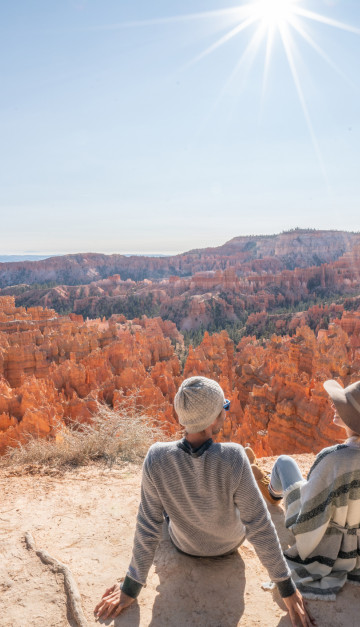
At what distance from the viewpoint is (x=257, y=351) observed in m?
21.0

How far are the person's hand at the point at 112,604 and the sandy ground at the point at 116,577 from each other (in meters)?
0.03

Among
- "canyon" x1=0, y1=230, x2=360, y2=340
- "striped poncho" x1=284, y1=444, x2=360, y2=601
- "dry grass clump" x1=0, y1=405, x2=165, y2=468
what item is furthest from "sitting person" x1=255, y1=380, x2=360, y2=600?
"canyon" x1=0, y1=230, x2=360, y2=340

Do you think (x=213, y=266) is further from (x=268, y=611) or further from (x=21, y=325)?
(x=268, y=611)

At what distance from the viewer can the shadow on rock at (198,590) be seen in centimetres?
163

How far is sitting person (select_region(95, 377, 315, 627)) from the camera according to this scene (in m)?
1.56

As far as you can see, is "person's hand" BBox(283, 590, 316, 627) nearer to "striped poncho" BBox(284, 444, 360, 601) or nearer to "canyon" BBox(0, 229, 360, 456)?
"striped poncho" BBox(284, 444, 360, 601)

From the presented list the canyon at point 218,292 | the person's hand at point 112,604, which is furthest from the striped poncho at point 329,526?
the canyon at point 218,292

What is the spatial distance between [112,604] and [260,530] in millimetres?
740

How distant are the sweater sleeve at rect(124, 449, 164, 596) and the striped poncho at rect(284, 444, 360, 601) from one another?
70 cm

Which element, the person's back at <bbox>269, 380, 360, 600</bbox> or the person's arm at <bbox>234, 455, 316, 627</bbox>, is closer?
the person's arm at <bbox>234, 455, 316, 627</bbox>

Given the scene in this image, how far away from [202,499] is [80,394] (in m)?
14.3

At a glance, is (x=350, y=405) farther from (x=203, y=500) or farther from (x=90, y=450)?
(x=90, y=450)

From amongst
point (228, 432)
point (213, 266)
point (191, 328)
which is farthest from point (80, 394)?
point (213, 266)

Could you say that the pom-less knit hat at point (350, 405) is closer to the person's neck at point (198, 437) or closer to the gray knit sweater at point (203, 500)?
the gray knit sweater at point (203, 500)
